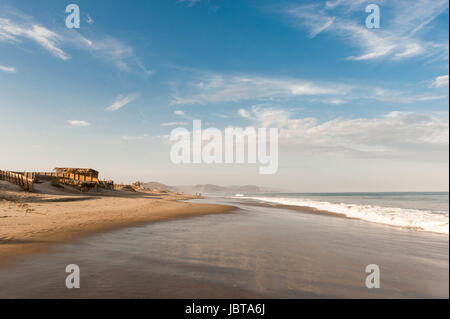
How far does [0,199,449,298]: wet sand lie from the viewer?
4.33 metres

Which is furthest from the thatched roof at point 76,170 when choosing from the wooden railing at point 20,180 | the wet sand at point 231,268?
the wet sand at point 231,268

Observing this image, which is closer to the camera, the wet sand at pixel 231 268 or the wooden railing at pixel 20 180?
the wet sand at pixel 231 268

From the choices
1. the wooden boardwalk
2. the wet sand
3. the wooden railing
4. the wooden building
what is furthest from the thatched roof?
the wet sand

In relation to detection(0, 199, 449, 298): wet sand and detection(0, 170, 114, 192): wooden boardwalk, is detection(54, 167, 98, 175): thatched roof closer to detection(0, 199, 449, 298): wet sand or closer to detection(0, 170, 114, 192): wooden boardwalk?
detection(0, 170, 114, 192): wooden boardwalk

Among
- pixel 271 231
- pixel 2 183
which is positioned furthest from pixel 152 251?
pixel 2 183

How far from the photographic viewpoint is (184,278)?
4895 millimetres

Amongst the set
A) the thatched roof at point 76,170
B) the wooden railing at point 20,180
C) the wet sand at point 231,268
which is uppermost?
the thatched roof at point 76,170

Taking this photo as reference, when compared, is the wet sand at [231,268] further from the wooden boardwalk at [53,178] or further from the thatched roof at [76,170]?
the thatched roof at [76,170]

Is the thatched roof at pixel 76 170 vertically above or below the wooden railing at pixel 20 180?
above

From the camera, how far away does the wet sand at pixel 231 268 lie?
433 centimetres

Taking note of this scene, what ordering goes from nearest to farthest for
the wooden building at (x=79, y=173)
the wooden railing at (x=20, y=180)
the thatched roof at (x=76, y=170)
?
the wooden railing at (x=20, y=180), the wooden building at (x=79, y=173), the thatched roof at (x=76, y=170)

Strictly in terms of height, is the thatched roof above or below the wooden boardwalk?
above
